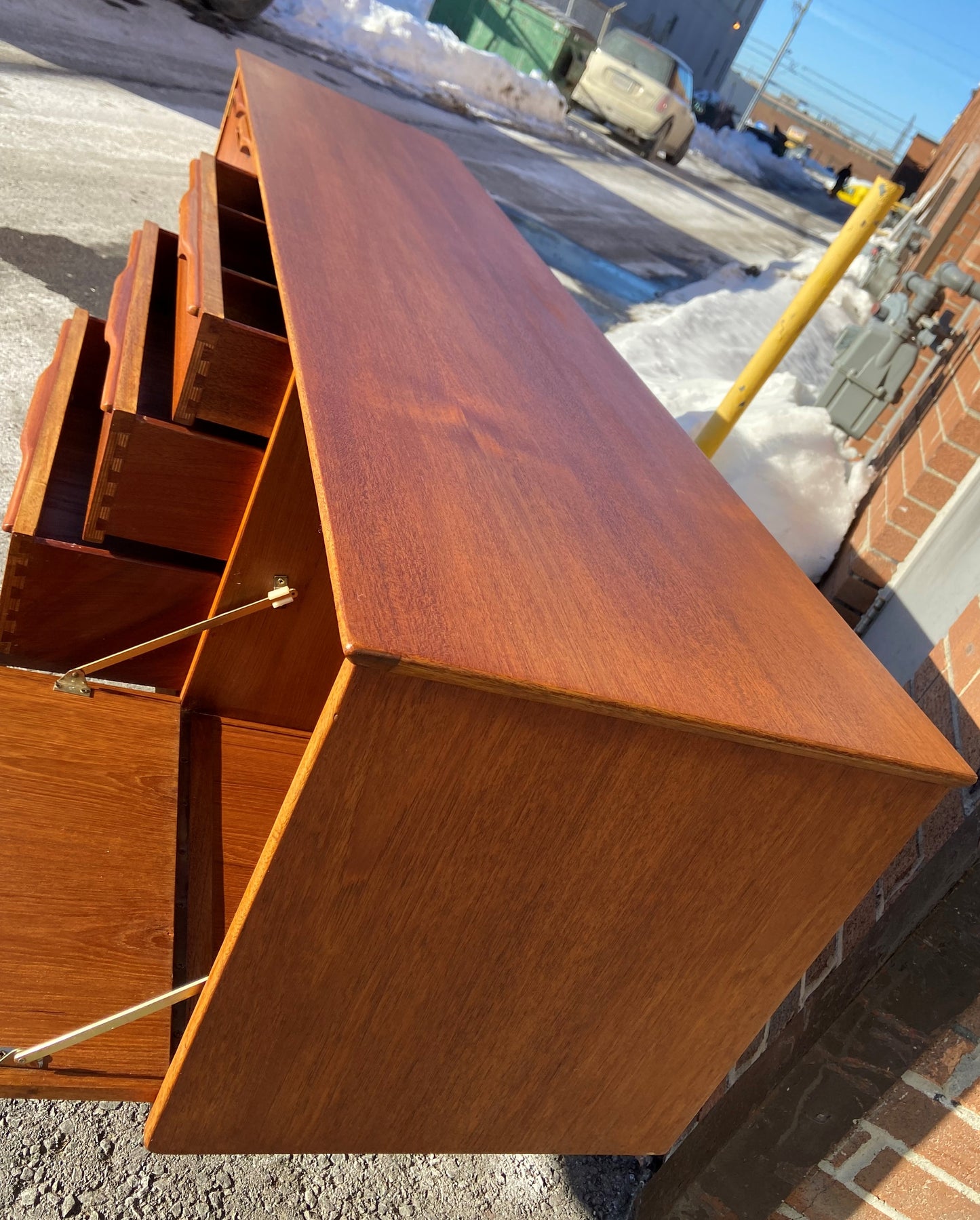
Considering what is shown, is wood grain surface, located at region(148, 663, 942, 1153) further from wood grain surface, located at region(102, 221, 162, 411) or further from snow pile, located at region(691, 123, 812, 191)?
snow pile, located at region(691, 123, 812, 191)

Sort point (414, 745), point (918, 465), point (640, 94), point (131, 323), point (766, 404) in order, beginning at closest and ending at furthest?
point (414, 745) < point (131, 323) < point (918, 465) < point (766, 404) < point (640, 94)

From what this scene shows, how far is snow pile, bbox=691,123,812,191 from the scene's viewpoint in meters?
23.1

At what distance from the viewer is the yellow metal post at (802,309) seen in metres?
3.42

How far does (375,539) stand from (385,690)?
6.0 inches

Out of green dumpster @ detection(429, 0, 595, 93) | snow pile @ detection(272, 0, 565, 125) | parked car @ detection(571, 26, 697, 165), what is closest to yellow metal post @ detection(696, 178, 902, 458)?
snow pile @ detection(272, 0, 565, 125)

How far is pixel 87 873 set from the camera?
1.48 meters

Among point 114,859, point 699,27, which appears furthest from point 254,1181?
point 699,27

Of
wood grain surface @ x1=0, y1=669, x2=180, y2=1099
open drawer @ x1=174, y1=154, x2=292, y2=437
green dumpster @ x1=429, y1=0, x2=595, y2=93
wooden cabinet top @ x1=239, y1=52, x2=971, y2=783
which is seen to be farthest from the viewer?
green dumpster @ x1=429, y1=0, x2=595, y2=93

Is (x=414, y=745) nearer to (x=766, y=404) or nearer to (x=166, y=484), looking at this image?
(x=166, y=484)

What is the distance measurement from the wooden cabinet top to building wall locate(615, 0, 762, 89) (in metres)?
28.3

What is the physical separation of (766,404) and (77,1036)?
3848 millimetres

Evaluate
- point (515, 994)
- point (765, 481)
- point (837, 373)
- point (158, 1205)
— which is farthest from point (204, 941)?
point (837, 373)

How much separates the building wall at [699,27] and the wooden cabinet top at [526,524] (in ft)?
92.7

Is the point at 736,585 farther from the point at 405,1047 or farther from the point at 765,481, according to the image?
the point at 765,481
